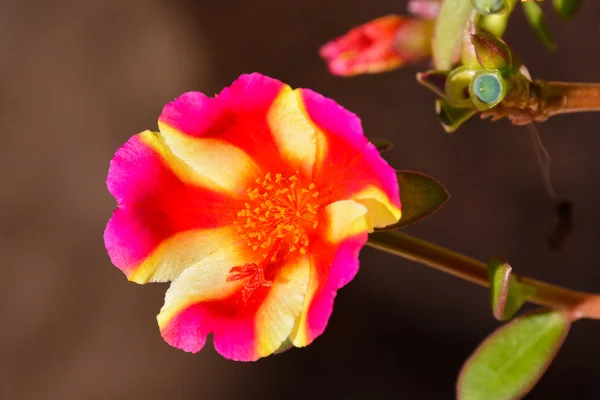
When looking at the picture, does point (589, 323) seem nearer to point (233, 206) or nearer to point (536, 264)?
point (536, 264)

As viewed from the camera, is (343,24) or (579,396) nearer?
(579,396)

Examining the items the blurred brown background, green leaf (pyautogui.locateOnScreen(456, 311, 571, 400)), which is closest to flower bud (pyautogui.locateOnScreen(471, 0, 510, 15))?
green leaf (pyautogui.locateOnScreen(456, 311, 571, 400))

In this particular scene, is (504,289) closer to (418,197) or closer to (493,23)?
(418,197)

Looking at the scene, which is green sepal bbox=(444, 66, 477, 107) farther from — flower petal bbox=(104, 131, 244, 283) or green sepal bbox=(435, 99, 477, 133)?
flower petal bbox=(104, 131, 244, 283)

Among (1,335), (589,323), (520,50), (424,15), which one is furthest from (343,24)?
(1,335)

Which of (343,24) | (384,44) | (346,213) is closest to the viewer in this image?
(346,213)

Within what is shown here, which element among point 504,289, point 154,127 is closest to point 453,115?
point 504,289

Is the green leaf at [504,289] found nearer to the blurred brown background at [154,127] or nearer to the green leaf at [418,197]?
the green leaf at [418,197]
